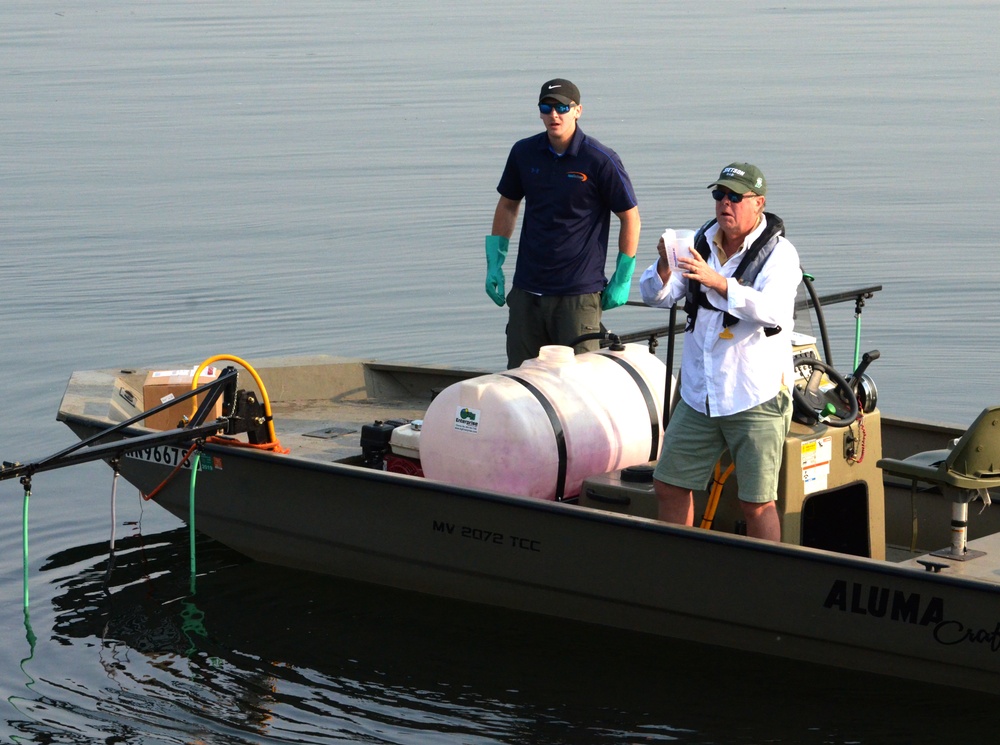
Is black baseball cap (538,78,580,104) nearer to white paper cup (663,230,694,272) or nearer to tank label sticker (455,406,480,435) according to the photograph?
tank label sticker (455,406,480,435)

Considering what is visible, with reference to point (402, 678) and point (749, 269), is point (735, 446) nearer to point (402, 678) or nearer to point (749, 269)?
point (749, 269)

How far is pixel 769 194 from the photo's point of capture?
17281mm

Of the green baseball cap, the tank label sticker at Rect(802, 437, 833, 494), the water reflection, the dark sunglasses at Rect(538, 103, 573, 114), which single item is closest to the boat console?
the tank label sticker at Rect(802, 437, 833, 494)

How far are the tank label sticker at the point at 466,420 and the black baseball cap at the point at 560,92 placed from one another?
1.66 m

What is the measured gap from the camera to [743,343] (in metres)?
5.92

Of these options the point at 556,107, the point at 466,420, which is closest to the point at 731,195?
the point at 466,420

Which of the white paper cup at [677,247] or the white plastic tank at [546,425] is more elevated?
the white paper cup at [677,247]

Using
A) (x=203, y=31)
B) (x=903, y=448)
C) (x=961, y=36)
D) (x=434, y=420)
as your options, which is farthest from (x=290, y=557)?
(x=203, y=31)

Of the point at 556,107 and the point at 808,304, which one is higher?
the point at 556,107

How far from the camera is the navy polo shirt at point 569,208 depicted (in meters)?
7.77

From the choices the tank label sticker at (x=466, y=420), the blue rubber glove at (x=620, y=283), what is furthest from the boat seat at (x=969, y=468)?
the blue rubber glove at (x=620, y=283)

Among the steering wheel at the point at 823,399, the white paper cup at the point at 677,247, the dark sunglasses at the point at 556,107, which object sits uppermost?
the dark sunglasses at the point at 556,107

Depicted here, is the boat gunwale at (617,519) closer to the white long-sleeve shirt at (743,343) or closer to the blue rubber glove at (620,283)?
the white long-sleeve shirt at (743,343)

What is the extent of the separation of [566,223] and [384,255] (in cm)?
802
